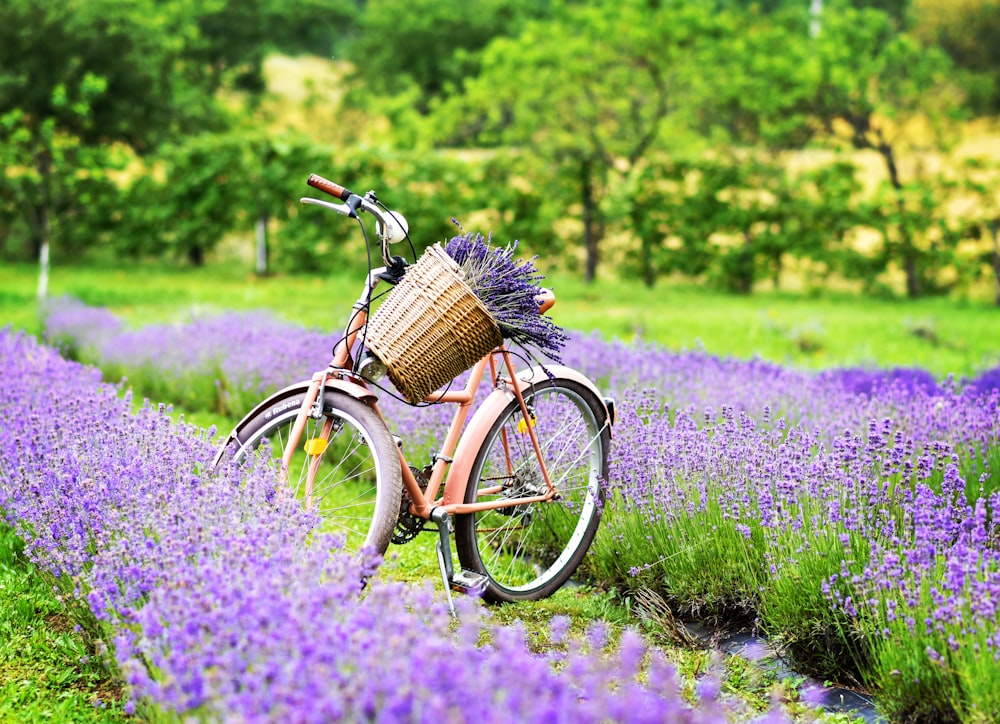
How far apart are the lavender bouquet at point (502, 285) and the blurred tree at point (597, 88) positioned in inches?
461

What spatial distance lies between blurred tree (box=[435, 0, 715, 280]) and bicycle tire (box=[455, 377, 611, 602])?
10.9m

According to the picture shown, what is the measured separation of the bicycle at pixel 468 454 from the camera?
2.98 metres

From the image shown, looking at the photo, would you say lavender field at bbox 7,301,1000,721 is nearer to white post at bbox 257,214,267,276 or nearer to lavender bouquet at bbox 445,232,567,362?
lavender bouquet at bbox 445,232,567,362

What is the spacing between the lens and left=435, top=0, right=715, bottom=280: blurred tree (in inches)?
563

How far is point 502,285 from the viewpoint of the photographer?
309 centimetres

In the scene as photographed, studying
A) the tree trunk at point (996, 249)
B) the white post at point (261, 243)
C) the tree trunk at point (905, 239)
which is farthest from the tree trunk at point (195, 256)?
the tree trunk at point (996, 249)

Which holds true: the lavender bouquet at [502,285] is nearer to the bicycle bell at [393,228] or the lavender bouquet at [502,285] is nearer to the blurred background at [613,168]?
the bicycle bell at [393,228]

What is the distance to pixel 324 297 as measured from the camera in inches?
485

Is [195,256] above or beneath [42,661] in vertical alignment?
above

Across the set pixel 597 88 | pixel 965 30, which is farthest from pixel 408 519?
pixel 965 30

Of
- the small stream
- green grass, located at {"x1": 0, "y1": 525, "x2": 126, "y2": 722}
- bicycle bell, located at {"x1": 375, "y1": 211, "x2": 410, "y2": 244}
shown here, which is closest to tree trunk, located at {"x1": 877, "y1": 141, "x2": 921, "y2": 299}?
the small stream

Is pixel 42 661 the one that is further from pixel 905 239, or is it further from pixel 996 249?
pixel 996 249

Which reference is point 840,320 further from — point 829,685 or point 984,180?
point 829,685

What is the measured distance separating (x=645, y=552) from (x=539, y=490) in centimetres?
45
